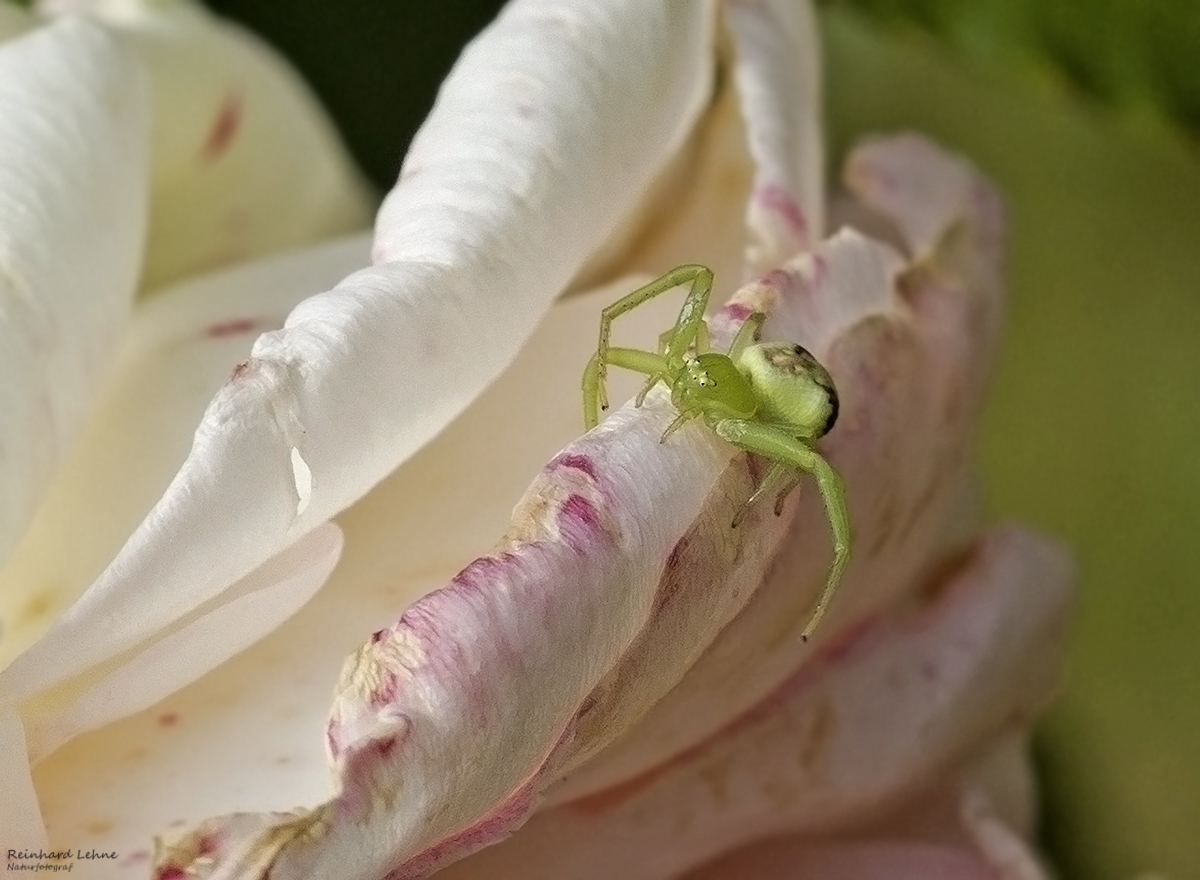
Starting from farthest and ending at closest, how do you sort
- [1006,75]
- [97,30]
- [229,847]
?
[1006,75]
[97,30]
[229,847]

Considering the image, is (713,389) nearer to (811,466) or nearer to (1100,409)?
(811,466)

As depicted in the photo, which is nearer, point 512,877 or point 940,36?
point 512,877

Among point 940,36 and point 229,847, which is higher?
point 940,36

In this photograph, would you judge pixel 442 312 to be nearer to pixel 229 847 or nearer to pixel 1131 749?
pixel 229 847

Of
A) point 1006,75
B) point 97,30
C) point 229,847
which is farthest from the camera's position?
point 1006,75

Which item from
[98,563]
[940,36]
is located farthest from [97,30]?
[940,36]

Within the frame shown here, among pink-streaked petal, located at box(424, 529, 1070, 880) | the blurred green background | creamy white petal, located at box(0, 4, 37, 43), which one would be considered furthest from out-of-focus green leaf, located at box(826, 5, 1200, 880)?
creamy white petal, located at box(0, 4, 37, 43)
